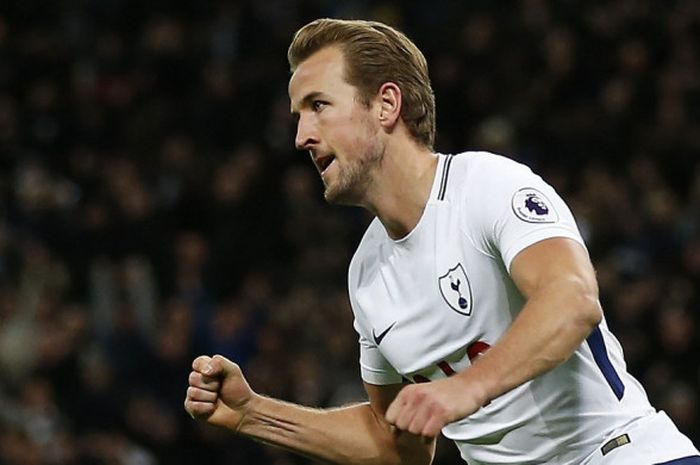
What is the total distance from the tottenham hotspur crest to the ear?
0.49 meters

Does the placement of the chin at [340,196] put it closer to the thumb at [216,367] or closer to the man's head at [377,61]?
the man's head at [377,61]

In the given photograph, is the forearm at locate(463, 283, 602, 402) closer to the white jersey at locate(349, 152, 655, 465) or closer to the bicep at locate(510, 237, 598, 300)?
the bicep at locate(510, 237, 598, 300)

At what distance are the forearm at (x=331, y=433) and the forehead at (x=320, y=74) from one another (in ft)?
3.20

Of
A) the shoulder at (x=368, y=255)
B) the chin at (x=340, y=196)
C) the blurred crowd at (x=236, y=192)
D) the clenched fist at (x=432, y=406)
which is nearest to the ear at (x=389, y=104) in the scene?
the chin at (x=340, y=196)

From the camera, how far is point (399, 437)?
464cm

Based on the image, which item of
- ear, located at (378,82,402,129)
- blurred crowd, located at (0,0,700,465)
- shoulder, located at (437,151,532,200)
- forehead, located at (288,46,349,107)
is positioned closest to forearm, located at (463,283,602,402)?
shoulder, located at (437,151,532,200)

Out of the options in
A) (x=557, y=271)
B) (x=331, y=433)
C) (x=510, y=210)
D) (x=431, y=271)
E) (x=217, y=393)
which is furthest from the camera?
(x=331, y=433)

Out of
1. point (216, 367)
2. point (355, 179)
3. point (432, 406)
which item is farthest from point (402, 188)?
point (432, 406)

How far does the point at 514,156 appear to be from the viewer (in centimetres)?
1212

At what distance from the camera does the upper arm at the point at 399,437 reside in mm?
4625

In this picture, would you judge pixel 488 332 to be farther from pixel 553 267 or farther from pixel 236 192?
pixel 236 192

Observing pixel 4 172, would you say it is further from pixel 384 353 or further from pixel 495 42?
pixel 384 353

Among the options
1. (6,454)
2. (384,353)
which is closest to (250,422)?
(384,353)

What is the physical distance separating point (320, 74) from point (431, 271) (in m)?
0.66
